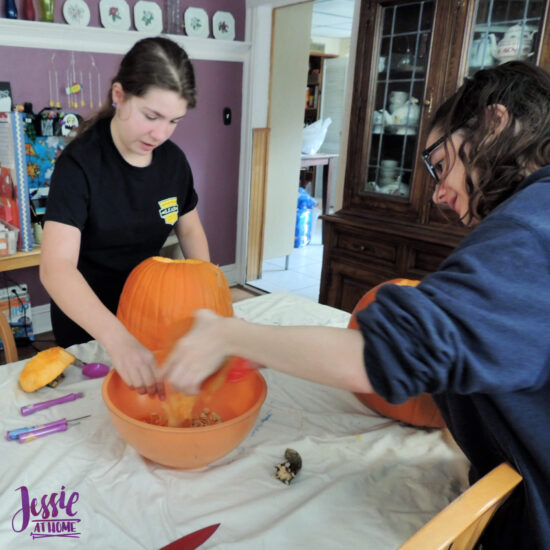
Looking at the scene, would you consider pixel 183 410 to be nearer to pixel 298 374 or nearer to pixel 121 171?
pixel 298 374

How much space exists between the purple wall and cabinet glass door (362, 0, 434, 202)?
108 centimetres

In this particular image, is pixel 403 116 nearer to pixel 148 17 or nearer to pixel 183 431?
pixel 148 17

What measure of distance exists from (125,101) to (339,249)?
1.74m

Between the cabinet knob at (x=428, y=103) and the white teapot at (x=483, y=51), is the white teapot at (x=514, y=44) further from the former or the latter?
the cabinet knob at (x=428, y=103)

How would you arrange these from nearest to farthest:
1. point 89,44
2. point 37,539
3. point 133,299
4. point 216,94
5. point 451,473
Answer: point 37,539, point 451,473, point 133,299, point 89,44, point 216,94

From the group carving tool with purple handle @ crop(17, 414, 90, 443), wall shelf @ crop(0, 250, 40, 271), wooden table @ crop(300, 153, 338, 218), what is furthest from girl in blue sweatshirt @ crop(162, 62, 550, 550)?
wooden table @ crop(300, 153, 338, 218)

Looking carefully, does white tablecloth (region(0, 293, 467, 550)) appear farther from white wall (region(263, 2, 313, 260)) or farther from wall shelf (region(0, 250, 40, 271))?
white wall (region(263, 2, 313, 260))

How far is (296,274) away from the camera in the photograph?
413cm

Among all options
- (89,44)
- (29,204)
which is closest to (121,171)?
(29,204)

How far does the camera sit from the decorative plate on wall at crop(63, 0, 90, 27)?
8.66 feet

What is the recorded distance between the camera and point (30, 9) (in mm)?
2486

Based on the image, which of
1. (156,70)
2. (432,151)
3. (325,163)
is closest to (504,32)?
(156,70)

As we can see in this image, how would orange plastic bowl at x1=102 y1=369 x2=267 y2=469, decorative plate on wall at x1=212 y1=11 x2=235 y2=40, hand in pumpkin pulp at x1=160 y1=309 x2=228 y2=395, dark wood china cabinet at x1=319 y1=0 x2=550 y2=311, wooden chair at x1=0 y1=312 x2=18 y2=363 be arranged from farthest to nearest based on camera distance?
1. decorative plate on wall at x1=212 y1=11 x2=235 y2=40
2. dark wood china cabinet at x1=319 y1=0 x2=550 y2=311
3. wooden chair at x1=0 y1=312 x2=18 y2=363
4. orange plastic bowl at x1=102 y1=369 x2=267 y2=469
5. hand in pumpkin pulp at x1=160 y1=309 x2=228 y2=395

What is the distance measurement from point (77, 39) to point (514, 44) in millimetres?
2129
